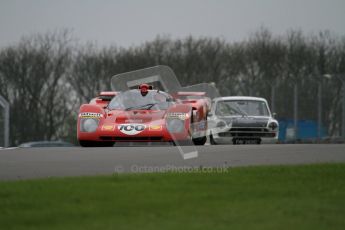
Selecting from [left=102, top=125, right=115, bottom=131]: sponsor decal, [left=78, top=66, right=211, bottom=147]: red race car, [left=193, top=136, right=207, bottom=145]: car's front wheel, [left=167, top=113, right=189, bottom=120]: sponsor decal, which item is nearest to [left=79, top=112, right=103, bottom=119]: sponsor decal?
[left=78, top=66, right=211, bottom=147]: red race car

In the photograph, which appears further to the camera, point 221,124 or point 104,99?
point 221,124

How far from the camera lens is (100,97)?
1914 cm

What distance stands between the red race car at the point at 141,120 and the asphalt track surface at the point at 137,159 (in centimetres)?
177

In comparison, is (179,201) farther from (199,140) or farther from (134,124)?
(199,140)

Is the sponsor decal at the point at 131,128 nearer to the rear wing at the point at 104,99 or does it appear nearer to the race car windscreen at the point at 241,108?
the rear wing at the point at 104,99

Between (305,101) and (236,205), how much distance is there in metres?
24.7

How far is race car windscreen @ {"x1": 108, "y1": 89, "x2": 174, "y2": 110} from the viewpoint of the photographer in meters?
17.7

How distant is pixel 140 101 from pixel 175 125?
126 cm

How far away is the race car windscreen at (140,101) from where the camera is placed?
17.7 m

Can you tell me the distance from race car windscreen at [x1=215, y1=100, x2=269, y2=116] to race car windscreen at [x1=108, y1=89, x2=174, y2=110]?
4535mm

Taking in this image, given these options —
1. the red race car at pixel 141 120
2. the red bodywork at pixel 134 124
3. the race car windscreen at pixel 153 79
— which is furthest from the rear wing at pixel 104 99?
the race car windscreen at pixel 153 79

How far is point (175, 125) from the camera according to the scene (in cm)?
1689

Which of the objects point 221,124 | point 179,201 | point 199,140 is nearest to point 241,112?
point 221,124

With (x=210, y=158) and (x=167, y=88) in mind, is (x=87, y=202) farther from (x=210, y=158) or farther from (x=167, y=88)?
(x=167, y=88)
